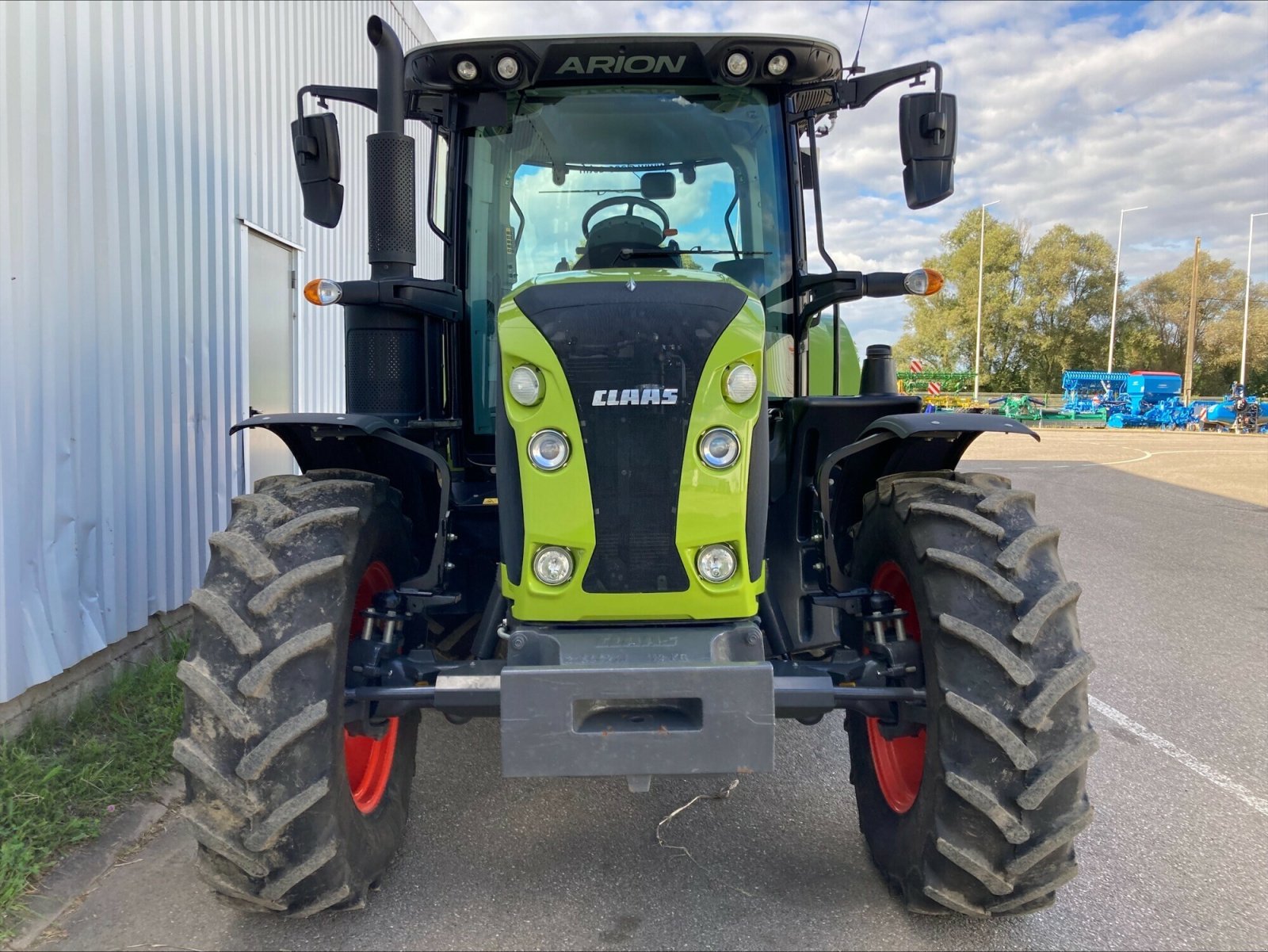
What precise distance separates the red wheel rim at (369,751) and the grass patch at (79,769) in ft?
3.21

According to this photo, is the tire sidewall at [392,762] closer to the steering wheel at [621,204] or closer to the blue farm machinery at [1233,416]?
the steering wheel at [621,204]

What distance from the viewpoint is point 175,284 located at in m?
4.79

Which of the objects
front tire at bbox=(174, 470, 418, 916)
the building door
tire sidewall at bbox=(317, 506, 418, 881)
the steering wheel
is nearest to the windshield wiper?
the steering wheel

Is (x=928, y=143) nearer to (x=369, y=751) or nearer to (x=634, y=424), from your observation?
(x=634, y=424)

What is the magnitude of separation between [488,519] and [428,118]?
5.43ft

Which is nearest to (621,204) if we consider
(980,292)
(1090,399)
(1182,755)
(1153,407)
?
(1182,755)

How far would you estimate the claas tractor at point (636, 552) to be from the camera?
2.32 metres

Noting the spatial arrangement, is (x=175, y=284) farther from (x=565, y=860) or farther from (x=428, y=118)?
(x=565, y=860)

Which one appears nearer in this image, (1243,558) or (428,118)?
(428,118)

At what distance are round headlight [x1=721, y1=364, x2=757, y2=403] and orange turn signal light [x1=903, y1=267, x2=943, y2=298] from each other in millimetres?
950

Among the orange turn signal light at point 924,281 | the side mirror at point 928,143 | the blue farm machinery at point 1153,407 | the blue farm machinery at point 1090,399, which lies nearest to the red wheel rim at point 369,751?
the orange turn signal light at point 924,281

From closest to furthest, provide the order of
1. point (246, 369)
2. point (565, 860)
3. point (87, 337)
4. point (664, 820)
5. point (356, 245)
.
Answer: point (565, 860) → point (664, 820) → point (87, 337) → point (246, 369) → point (356, 245)

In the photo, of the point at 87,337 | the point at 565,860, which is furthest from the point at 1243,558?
the point at 87,337

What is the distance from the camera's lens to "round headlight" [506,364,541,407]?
2502mm
